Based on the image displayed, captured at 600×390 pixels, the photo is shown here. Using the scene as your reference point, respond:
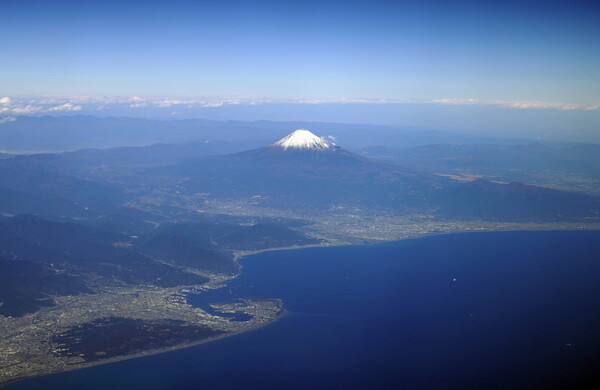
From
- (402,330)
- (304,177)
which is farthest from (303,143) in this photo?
(402,330)

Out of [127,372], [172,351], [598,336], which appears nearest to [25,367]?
[127,372]

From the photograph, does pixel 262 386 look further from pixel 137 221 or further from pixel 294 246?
pixel 137 221

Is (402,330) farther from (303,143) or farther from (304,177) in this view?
(303,143)

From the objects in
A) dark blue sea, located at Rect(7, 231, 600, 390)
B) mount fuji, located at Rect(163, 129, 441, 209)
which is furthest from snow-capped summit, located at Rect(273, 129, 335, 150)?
dark blue sea, located at Rect(7, 231, 600, 390)

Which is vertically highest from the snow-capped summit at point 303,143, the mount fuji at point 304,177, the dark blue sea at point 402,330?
the snow-capped summit at point 303,143

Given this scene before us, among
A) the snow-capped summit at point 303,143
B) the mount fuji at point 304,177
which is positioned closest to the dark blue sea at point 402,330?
the mount fuji at point 304,177

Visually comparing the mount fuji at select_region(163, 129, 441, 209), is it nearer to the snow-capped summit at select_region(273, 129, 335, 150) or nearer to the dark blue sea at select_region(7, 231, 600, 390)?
the snow-capped summit at select_region(273, 129, 335, 150)

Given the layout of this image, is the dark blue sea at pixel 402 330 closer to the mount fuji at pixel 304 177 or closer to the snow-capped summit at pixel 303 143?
the mount fuji at pixel 304 177

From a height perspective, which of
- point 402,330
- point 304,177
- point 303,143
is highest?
point 303,143
